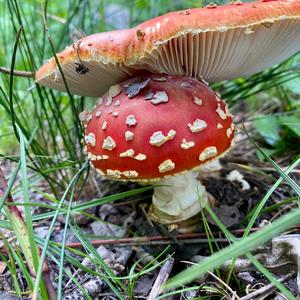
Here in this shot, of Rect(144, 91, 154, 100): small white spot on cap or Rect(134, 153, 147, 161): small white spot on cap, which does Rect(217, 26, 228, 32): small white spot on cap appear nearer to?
Rect(144, 91, 154, 100): small white spot on cap

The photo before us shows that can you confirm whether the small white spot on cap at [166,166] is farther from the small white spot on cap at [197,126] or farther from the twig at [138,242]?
the twig at [138,242]

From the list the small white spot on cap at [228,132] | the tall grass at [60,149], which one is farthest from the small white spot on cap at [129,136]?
the small white spot on cap at [228,132]

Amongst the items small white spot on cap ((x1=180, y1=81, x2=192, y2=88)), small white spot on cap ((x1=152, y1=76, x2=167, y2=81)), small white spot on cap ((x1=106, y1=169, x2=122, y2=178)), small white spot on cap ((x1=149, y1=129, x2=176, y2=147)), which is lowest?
small white spot on cap ((x1=106, y1=169, x2=122, y2=178))

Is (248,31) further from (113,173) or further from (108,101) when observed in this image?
(113,173)

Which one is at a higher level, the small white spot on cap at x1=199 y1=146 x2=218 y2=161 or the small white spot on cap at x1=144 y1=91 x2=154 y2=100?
the small white spot on cap at x1=144 y1=91 x2=154 y2=100

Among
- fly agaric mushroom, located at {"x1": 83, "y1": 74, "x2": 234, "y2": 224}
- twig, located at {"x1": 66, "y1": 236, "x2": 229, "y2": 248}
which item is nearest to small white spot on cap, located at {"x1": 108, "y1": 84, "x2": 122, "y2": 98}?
fly agaric mushroom, located at {"x1": 83, "y1": 74, "x2": 234, "y2": 224}

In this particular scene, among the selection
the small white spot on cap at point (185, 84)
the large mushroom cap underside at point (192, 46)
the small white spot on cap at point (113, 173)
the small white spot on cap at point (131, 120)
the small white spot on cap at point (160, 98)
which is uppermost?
the large mushroom cap underside at point (192, 46)
